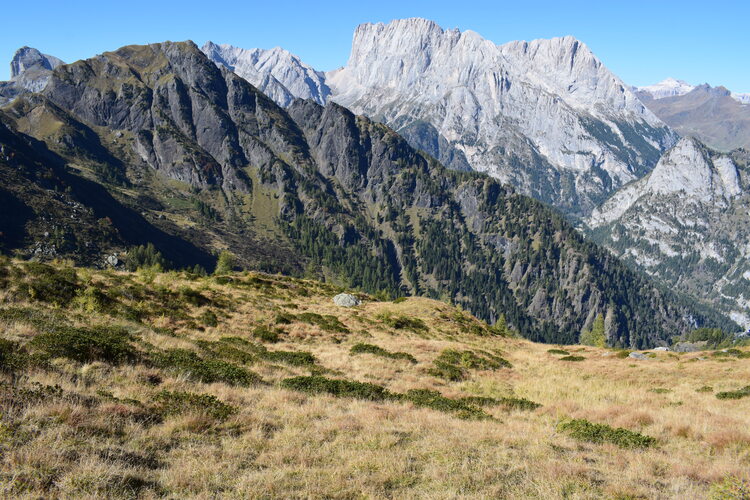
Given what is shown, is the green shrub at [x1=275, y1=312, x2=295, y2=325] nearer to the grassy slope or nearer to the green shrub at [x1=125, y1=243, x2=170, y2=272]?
the grassy slope

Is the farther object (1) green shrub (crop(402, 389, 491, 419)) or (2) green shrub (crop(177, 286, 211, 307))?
(2) green shrub (crop(177, 286, 211, 307))

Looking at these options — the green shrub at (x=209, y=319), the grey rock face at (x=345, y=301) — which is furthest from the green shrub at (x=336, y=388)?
the grey rock face at (x=345, y=301)

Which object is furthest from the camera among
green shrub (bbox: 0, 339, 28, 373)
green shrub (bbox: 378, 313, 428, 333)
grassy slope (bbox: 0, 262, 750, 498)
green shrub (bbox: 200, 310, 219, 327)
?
green shrub (bbox: 378, 313, 428, 333)

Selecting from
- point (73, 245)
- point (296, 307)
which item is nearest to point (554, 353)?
point (296, 307)

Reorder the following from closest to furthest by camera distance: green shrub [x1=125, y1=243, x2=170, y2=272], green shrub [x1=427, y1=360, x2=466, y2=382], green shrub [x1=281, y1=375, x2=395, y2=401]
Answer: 1. green shrub [x1=281, y1=375, x2=395, y2=401]
2. green shrub [x1=427, y1=360, x2=466, y2=382]
3. green shrub [x1=125, y1=243, x2=170, y2=272]

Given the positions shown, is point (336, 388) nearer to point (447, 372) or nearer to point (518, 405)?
point (518, 405)

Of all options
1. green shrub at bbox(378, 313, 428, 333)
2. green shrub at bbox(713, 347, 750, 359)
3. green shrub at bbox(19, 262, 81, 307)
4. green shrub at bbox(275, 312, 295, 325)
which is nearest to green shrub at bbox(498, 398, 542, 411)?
green shrub at bbox(275, 312, 295, 325)

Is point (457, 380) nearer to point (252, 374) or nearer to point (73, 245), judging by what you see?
point (252, 374)

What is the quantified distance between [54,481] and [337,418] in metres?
7.81

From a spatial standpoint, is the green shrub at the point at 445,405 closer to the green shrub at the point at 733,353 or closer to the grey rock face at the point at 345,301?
the grey rock face at the point at 345,301

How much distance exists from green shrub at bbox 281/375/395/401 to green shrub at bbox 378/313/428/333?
91.0ft

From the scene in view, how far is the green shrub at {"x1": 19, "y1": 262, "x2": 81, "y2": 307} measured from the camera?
2238cm

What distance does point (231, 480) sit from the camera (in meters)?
7.86

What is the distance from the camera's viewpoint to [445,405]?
55.5ft
